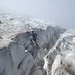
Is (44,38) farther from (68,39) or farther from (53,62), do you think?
(53,62)

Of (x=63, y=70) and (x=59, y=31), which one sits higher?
(x=63, y=70)

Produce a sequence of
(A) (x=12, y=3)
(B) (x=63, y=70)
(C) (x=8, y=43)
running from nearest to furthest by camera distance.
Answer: (C) (x=8, y=43) → (B) (x=63, y=70) → (A) (x=12, y=3)

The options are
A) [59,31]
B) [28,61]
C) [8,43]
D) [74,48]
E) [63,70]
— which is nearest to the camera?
[8,43]

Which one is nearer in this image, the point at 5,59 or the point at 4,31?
the point at 5,59

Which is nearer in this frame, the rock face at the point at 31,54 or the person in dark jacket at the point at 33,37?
the rock face at the point at 31,54

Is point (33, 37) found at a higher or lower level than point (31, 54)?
higher

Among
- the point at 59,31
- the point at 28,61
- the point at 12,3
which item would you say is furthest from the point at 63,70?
the point at 12,3

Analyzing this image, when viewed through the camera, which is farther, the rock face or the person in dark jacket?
the person in dark jacket

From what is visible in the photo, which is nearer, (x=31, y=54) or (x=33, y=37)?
(x=31, y=54)

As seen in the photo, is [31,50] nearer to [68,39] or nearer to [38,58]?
[38,58]
